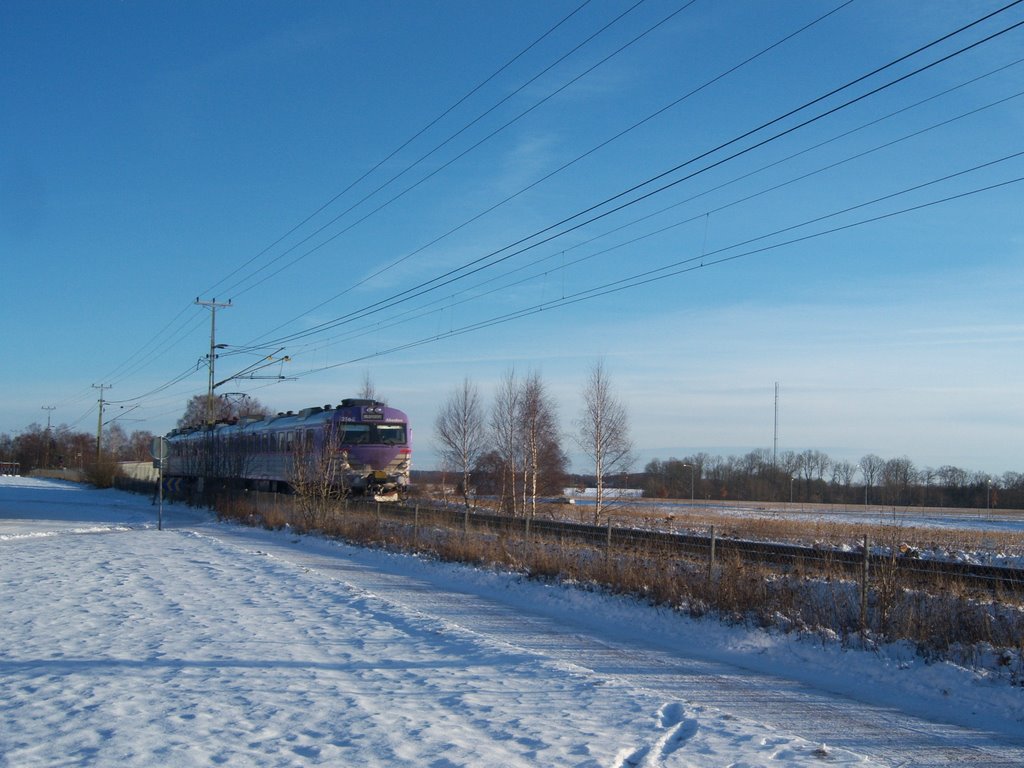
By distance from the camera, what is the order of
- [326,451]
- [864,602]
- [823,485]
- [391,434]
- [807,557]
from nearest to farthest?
[864,602]
[807,557]
[326,451]
[391,434]
[823,485]

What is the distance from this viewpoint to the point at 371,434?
32938 millimetres

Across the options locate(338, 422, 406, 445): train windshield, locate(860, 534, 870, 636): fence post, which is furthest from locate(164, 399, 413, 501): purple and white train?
locate(860, 534, 870, 636): fence post

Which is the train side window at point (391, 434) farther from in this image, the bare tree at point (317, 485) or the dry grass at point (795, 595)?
the dry grass at point (795, 595)

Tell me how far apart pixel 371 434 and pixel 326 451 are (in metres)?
4.45

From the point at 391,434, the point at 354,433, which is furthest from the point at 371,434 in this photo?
the point at 391,434

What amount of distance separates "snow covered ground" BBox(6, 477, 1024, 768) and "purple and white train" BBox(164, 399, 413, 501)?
15.0 m

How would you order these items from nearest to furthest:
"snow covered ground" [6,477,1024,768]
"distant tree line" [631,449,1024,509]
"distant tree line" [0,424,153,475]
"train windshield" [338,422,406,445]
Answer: "snow covered ground" [6,477,1024,768] < "train windshield" [338,422,406,445] < "distant tree line" [631,449,1024,509] < "distant tree line" [0,424,153,475]

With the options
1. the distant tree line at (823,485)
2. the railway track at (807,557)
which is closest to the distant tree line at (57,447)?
the distant tree line at (823,485)

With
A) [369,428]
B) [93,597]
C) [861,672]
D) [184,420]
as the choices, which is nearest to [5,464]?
[184,420]

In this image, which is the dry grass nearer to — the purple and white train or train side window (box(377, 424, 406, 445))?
the purple and white train

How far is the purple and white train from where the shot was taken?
2986cm

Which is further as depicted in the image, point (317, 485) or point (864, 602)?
point (317, 485)

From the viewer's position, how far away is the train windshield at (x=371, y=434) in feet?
105

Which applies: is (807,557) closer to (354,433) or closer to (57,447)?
(354,433)
